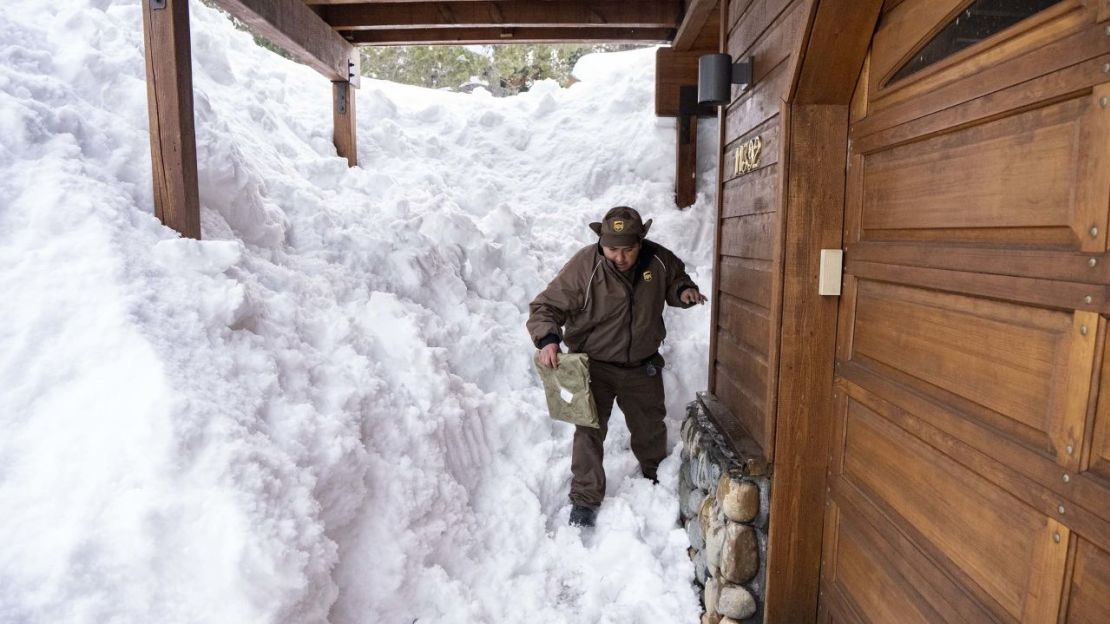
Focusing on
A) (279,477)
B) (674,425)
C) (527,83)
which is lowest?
(674,425)

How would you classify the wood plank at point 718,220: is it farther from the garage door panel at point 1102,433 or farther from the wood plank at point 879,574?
the garage door panel at point 1102,433

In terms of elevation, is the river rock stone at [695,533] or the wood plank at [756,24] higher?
the wood plank at [756,24]

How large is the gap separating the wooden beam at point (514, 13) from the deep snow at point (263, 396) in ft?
5.11

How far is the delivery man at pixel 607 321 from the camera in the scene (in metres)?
3.83

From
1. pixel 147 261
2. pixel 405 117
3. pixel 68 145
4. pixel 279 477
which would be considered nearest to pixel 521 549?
pixel 279 477

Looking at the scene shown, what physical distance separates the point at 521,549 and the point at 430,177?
189 inches

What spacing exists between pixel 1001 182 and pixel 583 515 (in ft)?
9.94

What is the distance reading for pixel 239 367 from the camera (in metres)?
3.03

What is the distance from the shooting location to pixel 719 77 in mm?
3332

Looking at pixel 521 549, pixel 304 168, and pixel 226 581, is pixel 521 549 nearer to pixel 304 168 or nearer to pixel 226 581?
pixel 226 581

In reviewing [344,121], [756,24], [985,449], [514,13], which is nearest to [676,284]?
[756,24]

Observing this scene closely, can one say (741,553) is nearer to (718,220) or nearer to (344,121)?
(718,220)

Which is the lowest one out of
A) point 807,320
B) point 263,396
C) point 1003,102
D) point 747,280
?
point 263,396

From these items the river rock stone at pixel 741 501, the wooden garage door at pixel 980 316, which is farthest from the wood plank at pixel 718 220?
the wooden garage door at pixel 980 316
